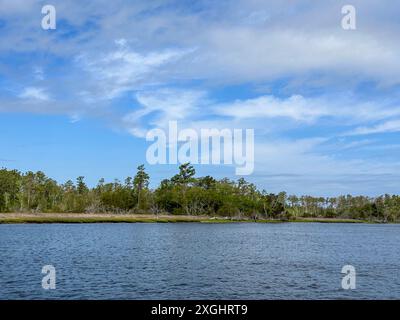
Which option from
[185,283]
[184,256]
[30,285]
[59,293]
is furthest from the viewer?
[184,256]

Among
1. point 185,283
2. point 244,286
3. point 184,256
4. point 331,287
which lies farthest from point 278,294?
point 184,256

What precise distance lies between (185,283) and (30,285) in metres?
17.0

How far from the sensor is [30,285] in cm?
4734

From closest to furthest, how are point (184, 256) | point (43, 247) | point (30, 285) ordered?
point (30, 285)
point (184, 256)
point (43, 247)

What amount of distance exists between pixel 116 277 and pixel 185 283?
28.9 feet

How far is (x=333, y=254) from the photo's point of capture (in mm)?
90188
